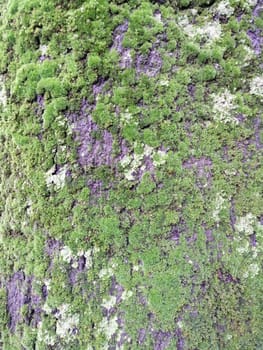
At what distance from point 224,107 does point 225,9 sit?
60 cm

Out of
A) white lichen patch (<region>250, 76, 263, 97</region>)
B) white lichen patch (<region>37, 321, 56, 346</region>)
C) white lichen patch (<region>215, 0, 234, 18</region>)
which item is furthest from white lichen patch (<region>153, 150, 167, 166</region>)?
white lichen patch (<region>37, 321, 56, 346</region>)

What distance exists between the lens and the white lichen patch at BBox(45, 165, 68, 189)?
86.0 inches

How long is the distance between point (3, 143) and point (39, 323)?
3.89 feet

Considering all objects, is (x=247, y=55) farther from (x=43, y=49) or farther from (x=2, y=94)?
(x=2, y=94)

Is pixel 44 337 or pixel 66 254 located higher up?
pixel 66 254

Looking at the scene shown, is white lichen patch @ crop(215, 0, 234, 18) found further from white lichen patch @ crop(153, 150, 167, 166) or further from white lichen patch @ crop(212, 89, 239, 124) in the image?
white lichen patch @ crop(153, 150, 167, 166)

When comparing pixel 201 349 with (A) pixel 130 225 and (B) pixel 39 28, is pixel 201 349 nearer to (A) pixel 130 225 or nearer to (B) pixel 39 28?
(A) pixel 130 225

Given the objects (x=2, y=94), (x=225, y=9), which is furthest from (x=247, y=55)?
(x=2, y=94)

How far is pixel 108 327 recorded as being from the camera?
2186mm

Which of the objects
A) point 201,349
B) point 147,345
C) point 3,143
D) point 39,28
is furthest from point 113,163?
point 201,349

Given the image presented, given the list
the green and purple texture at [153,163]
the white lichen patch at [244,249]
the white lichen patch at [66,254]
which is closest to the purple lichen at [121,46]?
the green and purple texture at [153,163]

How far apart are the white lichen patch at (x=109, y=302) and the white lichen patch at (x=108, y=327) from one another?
73 mm

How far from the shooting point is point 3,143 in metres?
2.37

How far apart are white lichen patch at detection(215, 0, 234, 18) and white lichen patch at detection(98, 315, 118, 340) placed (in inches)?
77.3
